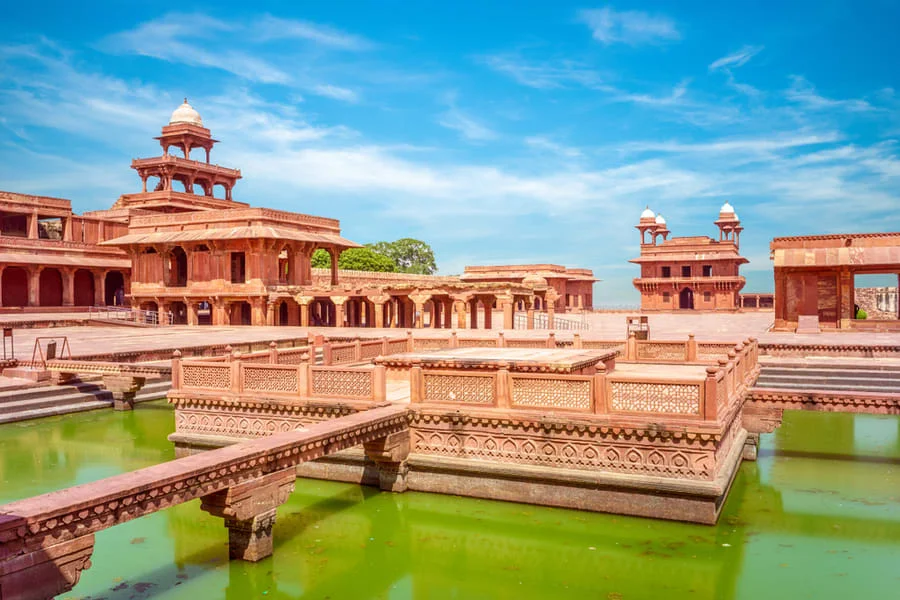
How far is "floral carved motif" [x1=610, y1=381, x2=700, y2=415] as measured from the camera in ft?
28.9

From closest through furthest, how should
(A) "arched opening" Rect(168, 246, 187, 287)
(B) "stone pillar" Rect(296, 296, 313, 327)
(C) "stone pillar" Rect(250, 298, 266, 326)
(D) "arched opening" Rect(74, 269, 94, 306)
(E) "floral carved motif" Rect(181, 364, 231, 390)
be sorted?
(E) "floral carved motif" Rect(181, 364, 231, 390)
(C) "stone pillar" Rect(250, 298, 266, 326)
(B) "stone pillar" Rect(296, 296, 313, 327)
(A) "arched opening" Rect(168, 246, 187, 287)
(D) "arched opening" Rect(74, 269, 94, 306)

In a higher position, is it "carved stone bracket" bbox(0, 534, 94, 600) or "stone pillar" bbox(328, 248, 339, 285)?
"stone pillar" bbox(328, 248, 339, 285)

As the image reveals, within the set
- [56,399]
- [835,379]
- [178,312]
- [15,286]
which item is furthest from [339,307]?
[835,379]

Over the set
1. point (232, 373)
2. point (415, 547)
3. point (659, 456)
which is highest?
point (232, 373)

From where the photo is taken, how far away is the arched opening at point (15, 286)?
4022 cm

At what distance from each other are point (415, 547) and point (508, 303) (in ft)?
93.3

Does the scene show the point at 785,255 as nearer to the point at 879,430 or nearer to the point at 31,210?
the point at 879,430

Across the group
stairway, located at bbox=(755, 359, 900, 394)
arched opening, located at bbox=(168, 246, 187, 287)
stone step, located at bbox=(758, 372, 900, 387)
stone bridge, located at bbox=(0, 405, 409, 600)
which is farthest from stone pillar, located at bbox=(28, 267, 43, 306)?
stone step, located at bbox=(758, 372, 900, 387)

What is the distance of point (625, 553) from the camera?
26.2ft

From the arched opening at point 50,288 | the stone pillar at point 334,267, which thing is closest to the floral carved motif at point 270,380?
the stone pillar at point 334,267

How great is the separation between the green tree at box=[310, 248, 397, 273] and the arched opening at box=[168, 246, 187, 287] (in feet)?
66.1

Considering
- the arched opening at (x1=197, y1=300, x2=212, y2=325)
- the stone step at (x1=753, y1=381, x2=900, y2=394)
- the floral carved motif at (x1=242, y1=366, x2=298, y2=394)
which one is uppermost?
the arched opening at (x1=197, y1=300, x2=212, y2=325)

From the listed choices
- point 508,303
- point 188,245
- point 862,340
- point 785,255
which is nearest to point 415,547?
point 862,340

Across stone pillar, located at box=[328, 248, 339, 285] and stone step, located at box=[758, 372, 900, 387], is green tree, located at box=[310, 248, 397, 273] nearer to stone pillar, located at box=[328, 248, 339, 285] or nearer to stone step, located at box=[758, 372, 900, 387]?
stone pillar, located at box=[328, 248, 339, 285]
